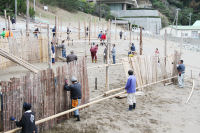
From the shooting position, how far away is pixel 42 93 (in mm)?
5875

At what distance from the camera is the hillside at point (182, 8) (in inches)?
2507

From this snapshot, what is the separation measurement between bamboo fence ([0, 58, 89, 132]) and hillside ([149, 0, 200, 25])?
202 ft

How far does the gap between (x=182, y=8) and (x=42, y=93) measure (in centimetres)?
7162

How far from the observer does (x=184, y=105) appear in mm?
8438

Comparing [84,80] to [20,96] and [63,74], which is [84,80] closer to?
[63,74]

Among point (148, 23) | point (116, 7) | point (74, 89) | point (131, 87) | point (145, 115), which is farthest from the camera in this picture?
point (116, 7)

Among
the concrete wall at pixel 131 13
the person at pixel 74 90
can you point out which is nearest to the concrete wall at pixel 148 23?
the concrete wall at pixel 131 13

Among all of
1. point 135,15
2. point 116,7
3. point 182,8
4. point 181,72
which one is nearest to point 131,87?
point 181,72

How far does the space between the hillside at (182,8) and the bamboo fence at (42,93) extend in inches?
2426

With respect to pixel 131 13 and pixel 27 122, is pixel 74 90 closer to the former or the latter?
pixel 27 122

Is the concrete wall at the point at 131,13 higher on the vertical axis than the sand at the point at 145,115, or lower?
higher

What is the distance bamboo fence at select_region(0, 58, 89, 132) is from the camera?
5.07m

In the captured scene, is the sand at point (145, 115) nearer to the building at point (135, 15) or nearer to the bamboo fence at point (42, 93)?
the bamboo fence at point (42, 93)

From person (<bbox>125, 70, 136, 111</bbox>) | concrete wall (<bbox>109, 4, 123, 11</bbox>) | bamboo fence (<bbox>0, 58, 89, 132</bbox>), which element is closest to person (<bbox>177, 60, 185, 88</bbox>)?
person (<bbox>125, 70, 136, 111</bbox>)
